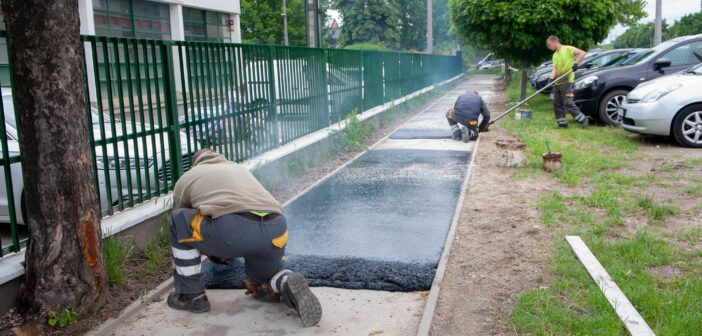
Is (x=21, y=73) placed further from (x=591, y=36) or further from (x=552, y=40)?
(x=591, y=36)

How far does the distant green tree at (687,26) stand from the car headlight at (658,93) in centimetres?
3929

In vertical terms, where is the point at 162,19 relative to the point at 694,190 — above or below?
above

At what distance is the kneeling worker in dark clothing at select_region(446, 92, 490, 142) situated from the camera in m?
11.6

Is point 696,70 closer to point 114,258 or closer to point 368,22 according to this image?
point 114,258

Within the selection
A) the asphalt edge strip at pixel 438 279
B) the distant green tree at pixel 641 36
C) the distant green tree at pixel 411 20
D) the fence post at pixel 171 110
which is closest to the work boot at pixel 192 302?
the asphalt edge strip at pixel 438 279

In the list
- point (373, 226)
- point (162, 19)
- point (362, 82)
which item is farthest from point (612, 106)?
point (162, 19)

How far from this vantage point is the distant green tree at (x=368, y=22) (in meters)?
56.0

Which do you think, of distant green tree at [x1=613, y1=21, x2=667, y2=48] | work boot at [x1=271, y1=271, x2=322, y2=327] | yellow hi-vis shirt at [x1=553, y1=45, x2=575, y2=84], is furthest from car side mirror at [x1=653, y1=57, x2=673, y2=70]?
distant green tree at [x1=613, y1=21, x2=667, y2=48]

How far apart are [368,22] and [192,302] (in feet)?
176

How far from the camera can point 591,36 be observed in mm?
17172

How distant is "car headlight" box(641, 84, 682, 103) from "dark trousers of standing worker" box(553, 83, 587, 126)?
8.01ft

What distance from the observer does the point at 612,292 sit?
4332 mm

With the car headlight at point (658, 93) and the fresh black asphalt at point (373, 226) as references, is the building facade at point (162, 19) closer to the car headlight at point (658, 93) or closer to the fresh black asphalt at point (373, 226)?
the fresh black asphalt at point (373, 226)

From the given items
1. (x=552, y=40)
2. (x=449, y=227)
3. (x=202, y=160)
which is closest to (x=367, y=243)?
(x=449, y=227)
